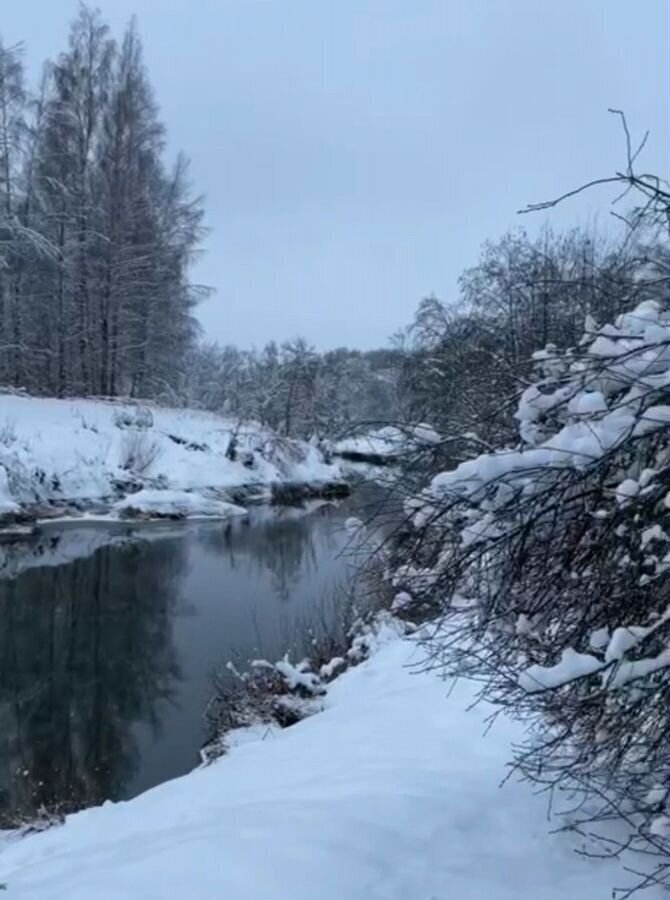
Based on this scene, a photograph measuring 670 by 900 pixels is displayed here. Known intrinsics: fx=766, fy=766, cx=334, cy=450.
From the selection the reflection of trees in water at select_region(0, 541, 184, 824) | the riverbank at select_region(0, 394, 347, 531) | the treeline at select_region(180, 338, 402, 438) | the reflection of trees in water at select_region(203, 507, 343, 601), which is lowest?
the reflection of trees in water at select_region(0, 541, 184, 824)

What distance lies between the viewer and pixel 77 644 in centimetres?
916

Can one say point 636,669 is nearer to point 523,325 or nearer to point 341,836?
point 341,836

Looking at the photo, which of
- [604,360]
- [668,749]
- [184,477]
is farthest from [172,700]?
[184,477]

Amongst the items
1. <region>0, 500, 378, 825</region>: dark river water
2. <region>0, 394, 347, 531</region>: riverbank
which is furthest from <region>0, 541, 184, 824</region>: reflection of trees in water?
<region>0, 394, 347, 531</region>: riverbank

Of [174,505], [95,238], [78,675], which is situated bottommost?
[78,675]

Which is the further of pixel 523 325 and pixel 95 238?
pixel 95 238

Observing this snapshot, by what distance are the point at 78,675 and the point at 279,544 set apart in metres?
8.03

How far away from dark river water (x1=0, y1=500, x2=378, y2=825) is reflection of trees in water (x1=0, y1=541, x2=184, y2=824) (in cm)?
2

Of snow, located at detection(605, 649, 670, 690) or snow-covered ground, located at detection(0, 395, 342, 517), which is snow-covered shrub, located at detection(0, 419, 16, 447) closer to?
snow-covered ground, located at detection(0, 395, 342, 517)

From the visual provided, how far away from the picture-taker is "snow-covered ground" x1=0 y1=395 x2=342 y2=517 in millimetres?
18391

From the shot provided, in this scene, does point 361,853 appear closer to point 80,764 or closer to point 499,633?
point 499,633

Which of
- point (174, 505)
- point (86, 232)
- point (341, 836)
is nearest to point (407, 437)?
point (341, 836)

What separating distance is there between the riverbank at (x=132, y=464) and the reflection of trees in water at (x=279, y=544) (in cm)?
172

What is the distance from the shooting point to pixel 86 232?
23766 millimetres
